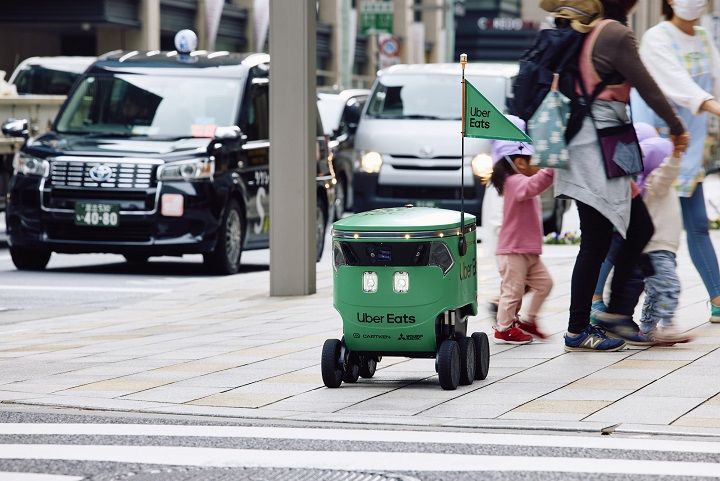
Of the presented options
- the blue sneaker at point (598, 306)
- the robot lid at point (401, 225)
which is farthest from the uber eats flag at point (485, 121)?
the blue sneaker at point (598, 306)

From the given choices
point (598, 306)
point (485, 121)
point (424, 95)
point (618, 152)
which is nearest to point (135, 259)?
point (424, 95)

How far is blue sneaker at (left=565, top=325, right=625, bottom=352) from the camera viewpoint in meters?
8.38

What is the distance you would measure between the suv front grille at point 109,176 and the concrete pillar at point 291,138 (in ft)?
7.66

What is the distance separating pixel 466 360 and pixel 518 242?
1704 millimetres

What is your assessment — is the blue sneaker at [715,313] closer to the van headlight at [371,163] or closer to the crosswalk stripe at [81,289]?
the crosswalk stripe at [81,289]

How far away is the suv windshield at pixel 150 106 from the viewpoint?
15.2 meters

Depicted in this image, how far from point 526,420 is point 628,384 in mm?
1027

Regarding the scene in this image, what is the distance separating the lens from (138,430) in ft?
20.7

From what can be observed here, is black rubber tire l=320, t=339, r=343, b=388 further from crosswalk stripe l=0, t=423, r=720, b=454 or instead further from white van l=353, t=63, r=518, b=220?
white van l=353, t=63, r=518, b=220

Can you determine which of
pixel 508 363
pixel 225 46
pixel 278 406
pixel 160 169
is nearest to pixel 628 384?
pixel 508 363

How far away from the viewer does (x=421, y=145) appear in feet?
61.4

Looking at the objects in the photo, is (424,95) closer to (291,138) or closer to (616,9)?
(291,138)

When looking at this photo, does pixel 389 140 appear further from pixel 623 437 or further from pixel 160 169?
pixel 623 437

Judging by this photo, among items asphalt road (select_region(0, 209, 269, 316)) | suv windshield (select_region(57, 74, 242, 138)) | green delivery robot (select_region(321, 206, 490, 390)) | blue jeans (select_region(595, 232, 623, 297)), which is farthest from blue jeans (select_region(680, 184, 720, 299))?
suv windshield (select_region(57, 74, 242, 138))
